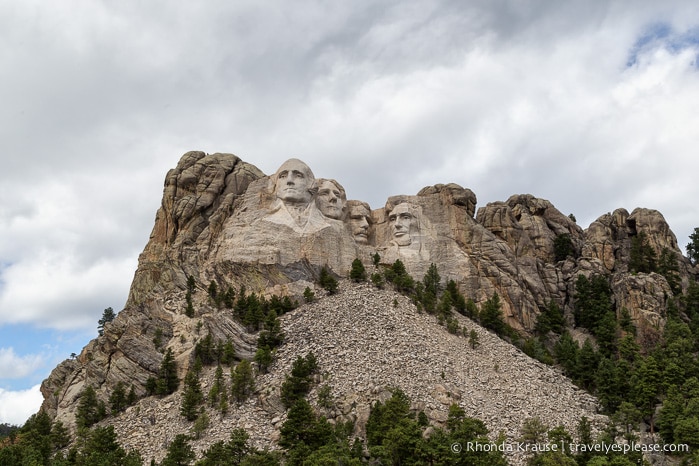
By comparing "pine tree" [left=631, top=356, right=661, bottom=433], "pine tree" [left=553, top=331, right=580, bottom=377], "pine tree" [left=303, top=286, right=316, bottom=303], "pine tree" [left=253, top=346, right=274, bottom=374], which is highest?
"pine tree" [left=303, top=286, right=316, bottom=303]

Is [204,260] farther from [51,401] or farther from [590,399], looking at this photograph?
[590,399]

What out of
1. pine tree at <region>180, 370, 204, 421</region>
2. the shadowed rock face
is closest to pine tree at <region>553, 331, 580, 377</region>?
the shadowed rock face

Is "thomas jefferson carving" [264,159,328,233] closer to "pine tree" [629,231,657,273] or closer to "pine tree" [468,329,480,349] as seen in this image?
"pine tree" [468,329,480,349]

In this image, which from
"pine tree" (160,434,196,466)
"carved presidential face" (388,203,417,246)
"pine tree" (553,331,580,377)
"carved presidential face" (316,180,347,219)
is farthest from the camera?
"carved presidential face" (388,203,417,246)

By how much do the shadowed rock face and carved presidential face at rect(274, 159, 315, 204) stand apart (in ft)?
0.36

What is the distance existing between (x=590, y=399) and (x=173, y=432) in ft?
96.9

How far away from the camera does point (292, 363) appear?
61625 mm

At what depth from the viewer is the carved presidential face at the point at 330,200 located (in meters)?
79.1

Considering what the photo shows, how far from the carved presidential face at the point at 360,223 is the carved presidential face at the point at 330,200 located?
1.42 m

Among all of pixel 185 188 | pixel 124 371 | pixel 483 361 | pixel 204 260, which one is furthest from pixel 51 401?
pixel 483 361

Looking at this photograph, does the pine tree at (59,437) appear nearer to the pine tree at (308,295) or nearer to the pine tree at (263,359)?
the pine tree at (263,359)

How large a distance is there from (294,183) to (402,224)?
1075 cm

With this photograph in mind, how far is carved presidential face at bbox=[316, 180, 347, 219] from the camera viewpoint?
79125 millimetres

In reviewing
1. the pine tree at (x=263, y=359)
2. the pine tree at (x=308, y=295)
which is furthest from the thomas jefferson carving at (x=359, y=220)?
the pine tree at (x=263, y=359)
